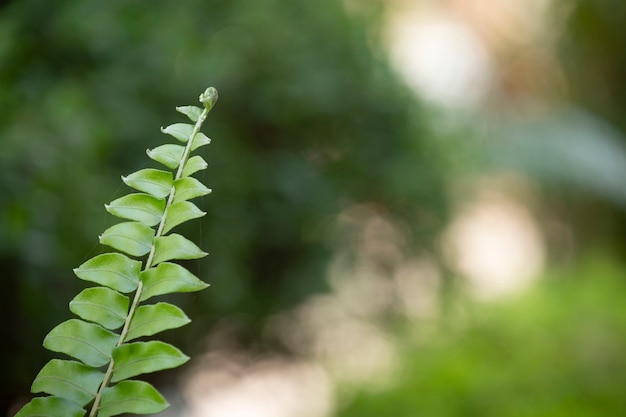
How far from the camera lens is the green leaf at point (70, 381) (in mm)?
452

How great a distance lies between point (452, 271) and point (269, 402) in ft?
2.19

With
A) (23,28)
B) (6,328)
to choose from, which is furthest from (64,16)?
(6,328)

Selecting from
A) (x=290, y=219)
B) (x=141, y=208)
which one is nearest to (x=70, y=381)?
(x=141, y=208)

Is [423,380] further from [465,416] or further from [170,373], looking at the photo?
[170,373]

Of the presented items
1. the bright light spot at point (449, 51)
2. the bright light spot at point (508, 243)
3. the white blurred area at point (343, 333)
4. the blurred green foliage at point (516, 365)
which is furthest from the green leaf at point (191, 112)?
the bright light spot at point (508, 243)

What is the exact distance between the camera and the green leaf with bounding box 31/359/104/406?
45 cm

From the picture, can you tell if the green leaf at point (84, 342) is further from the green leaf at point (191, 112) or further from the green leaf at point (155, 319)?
the green leaf at point (191, 112)

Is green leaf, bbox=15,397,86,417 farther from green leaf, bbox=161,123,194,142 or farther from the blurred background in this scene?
the blurred background

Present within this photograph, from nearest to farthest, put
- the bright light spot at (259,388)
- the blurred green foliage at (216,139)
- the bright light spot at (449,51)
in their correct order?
1. the blurred green foliage at (216,139)
2. the bright light spot at (259,388)
3. the bright light spot at (449,51)

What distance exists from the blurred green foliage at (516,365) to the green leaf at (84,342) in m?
1.41

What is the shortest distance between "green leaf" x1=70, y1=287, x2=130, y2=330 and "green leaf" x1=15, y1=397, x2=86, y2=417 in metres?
0.06

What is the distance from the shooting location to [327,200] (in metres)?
1.75

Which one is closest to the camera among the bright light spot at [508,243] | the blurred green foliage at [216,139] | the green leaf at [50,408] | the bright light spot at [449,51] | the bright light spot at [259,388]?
the green leaf at [50,408]

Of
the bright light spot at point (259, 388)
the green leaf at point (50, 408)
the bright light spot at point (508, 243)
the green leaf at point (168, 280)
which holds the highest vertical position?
the bright light spot at point (508, 243)
